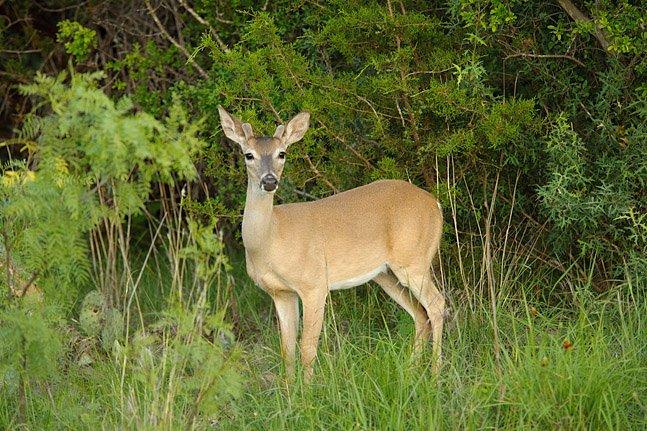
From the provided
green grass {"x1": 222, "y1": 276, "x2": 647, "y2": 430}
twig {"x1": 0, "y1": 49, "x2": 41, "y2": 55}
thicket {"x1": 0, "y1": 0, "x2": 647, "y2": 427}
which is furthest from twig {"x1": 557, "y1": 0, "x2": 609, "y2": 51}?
twig {"x1": 0, "y1": 49, "x2": 41, "y2": 55}

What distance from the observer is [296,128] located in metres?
6.44

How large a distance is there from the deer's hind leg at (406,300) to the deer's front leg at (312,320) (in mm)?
625

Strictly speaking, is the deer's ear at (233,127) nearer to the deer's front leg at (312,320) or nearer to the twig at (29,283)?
the deer's front leg at (312,320)

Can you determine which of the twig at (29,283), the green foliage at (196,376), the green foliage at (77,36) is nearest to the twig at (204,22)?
the green foliage at (77,36)

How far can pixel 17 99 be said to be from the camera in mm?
9578

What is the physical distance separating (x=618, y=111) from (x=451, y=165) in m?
1.04

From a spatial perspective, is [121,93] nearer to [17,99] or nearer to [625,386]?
[17,99]

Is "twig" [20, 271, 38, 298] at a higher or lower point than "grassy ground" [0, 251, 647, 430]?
higher

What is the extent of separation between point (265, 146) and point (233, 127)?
1.03ft

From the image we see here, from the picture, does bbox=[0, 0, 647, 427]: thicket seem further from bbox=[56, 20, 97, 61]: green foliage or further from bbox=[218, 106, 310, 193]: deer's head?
bbox=[218, 106, 310, 193]: deer's head

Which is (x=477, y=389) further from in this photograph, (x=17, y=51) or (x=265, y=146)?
(x=17, y=51)

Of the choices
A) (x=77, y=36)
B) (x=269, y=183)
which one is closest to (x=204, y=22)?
(x=77, y=36)

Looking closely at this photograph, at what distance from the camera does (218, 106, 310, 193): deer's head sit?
20.1 feet

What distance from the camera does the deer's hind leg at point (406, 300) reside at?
266 inches
